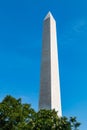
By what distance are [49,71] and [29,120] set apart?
902 cm

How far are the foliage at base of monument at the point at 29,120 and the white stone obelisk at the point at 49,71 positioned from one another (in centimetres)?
567

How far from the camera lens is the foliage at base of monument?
31.4 metres

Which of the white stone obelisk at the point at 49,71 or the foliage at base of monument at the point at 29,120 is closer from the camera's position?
the foliage at base of monument at the point at 29,120

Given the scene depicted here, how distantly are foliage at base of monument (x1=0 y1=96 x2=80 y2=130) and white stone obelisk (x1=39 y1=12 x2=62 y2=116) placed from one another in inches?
223

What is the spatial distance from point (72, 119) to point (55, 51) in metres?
12.4

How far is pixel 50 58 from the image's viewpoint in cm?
4128

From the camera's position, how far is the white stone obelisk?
39.3 meters

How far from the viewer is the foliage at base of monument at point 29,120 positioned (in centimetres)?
3144

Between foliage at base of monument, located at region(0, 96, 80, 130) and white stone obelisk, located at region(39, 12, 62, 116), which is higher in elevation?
white stone obelisk, located at region(39, 12, 62, 116)

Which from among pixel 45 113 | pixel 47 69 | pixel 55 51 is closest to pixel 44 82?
pixel 47 69

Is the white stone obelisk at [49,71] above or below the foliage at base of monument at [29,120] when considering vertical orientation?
above

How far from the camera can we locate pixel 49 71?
4066 centimetres

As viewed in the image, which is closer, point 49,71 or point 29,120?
point 29,120

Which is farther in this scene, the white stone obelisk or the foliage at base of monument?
the white stone obelisk
